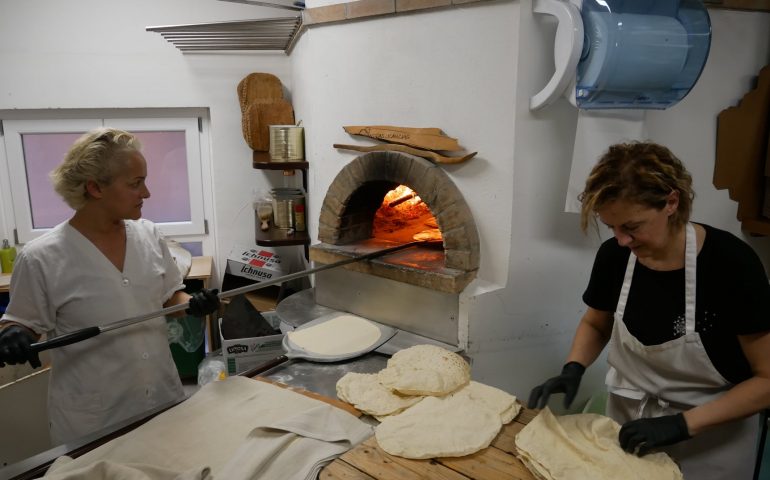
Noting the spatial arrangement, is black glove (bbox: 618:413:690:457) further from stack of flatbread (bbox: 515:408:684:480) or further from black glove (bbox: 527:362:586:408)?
black glove (bbox: 527:362:586:408)

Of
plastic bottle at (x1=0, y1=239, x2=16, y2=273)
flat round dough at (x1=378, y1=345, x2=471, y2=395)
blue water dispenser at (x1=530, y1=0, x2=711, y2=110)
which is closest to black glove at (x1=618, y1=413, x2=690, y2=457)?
flat round dough at (x1=378, y1=345, x2=471, y2=395)

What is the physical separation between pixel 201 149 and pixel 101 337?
2353 mm

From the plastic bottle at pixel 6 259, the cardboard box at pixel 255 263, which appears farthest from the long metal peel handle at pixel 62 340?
the plastic bottle at pixel 6 259

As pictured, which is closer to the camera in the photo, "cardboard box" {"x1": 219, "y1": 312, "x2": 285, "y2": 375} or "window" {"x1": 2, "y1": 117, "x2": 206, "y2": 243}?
"cardboard box" {"x1": 219, "y1": 312, "x2": 285, "y2": 375}

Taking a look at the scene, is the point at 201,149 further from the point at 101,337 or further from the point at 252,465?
the point at 252,465

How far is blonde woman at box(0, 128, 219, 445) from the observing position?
1567 millimetres

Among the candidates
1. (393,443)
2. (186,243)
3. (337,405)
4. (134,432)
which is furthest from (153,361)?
(186,243)

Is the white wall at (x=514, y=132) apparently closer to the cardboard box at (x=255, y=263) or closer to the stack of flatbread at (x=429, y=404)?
the stack of flatbread at (x=429, y=404)

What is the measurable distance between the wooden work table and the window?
2.79 meters

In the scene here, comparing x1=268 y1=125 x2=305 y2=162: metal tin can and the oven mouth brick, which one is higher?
x1=268 y1=125 x2=305 y2=162: metal tin can

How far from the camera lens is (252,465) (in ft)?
3.91

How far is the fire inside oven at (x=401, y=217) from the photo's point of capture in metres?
2.69

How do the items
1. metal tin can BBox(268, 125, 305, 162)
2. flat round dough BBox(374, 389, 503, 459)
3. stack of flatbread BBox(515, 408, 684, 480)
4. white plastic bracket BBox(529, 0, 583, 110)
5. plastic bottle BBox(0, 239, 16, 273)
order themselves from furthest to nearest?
1. plastic bottle BBox(0, 239, 16, 273)
2. metal tin can BBox(268, 125, 305, 162)
3. white plastic bracket BBox(529, 0, 583, 110)
4. flat round dough BBox(374, 389, 503, 459)
5. stack of flatbread BBox(515, 408, 684, 480)

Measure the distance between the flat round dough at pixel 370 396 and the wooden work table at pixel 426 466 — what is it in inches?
6.7
